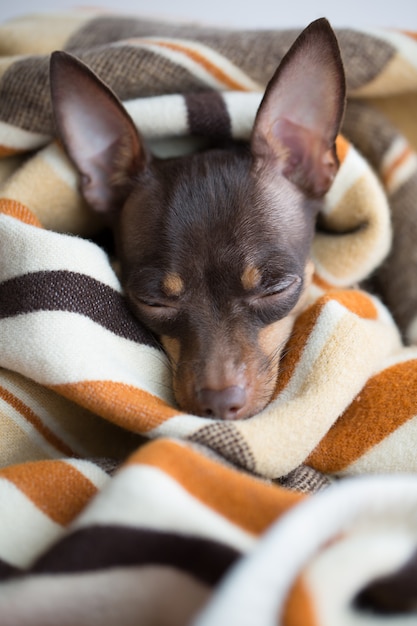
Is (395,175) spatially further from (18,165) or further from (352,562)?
(352,562)

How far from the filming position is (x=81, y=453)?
1.48m

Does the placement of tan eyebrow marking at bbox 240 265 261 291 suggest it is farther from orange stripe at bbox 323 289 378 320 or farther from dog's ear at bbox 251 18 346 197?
dog's ear at bbox 251 18 346 197

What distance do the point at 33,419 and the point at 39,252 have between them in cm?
36

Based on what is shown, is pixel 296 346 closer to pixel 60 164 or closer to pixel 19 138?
pixel 60 164

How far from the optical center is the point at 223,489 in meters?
0.97

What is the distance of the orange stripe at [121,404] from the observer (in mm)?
1231

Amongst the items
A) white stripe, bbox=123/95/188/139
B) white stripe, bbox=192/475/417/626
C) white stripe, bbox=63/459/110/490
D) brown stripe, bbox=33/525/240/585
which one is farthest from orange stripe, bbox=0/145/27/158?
white stripe, bbox=192/475/417/626

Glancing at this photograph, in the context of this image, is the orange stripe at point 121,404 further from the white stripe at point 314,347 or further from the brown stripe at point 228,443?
the white stripe at point 314,347

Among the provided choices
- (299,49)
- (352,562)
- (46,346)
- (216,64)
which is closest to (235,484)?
(352,562)

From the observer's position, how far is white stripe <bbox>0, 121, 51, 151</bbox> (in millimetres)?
1725

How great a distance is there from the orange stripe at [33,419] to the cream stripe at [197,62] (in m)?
0.99

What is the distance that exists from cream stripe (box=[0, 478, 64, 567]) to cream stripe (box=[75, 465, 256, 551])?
138 mm

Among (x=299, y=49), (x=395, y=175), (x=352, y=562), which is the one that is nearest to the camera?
(x=352, y=562)

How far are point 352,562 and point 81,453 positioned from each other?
0.79m
